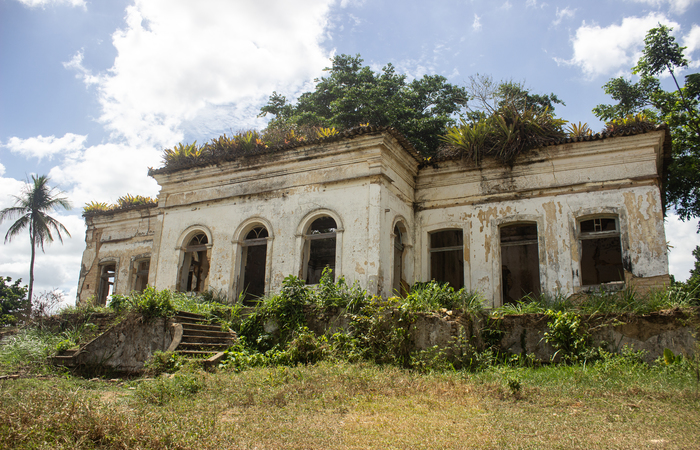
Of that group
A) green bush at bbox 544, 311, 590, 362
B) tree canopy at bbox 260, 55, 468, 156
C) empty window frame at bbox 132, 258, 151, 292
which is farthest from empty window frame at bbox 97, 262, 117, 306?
green bush at bbox 544, 311, 590, 362

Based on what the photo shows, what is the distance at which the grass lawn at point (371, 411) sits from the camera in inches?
172

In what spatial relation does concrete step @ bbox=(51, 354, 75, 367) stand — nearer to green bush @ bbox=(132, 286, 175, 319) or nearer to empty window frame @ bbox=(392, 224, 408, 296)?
green bush @ bbox=(132, 286, 175, 319)

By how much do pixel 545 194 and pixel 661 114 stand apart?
6204mm

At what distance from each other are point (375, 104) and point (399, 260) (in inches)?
339

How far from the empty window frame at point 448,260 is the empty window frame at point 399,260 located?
1.66 metres

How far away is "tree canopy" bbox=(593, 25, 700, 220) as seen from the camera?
44.9 ft

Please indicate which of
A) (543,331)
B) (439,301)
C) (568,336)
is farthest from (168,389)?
(568,336)

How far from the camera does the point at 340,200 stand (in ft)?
38.8

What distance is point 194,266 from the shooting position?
14.5 m

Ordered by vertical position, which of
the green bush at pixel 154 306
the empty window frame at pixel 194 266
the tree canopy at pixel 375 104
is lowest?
the green bush at pixel 154 306

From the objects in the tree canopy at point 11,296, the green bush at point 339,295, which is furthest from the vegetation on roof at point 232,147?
the tree canopy at point 11,296

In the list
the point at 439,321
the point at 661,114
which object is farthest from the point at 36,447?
the point at 661,114

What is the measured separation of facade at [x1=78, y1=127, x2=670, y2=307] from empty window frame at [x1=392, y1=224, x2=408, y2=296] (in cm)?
3

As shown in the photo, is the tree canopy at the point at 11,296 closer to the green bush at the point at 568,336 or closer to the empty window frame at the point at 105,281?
the empty window frame at the point at 105,281
